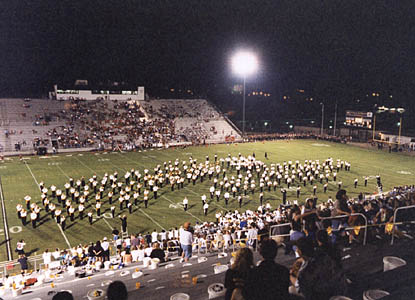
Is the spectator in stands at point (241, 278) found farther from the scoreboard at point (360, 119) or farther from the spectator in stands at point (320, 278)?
the scoreboard at point (360, 119)

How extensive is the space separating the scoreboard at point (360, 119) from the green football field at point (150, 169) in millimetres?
9691

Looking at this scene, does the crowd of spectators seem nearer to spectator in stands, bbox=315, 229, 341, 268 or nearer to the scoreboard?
the scoreboard

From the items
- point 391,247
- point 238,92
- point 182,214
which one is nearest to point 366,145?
point 182,214

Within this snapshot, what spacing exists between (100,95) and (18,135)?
656 inches

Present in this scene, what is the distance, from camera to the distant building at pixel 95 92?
46.6 meters

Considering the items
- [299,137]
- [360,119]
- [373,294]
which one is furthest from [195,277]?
[360,119]

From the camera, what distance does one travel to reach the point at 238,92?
262 feet

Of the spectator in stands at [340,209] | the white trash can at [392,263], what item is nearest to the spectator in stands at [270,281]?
the white trash can at [392,263]

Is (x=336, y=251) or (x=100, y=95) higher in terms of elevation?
(x=100, y=95)

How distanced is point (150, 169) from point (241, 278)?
2156 centimetres

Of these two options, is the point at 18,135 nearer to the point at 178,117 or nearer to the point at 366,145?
the point at 178,117

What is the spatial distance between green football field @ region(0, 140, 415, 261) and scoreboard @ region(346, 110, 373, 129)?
969 centimetres

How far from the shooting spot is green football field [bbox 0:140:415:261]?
42.5 feet

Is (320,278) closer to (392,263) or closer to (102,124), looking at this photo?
(392,263)
